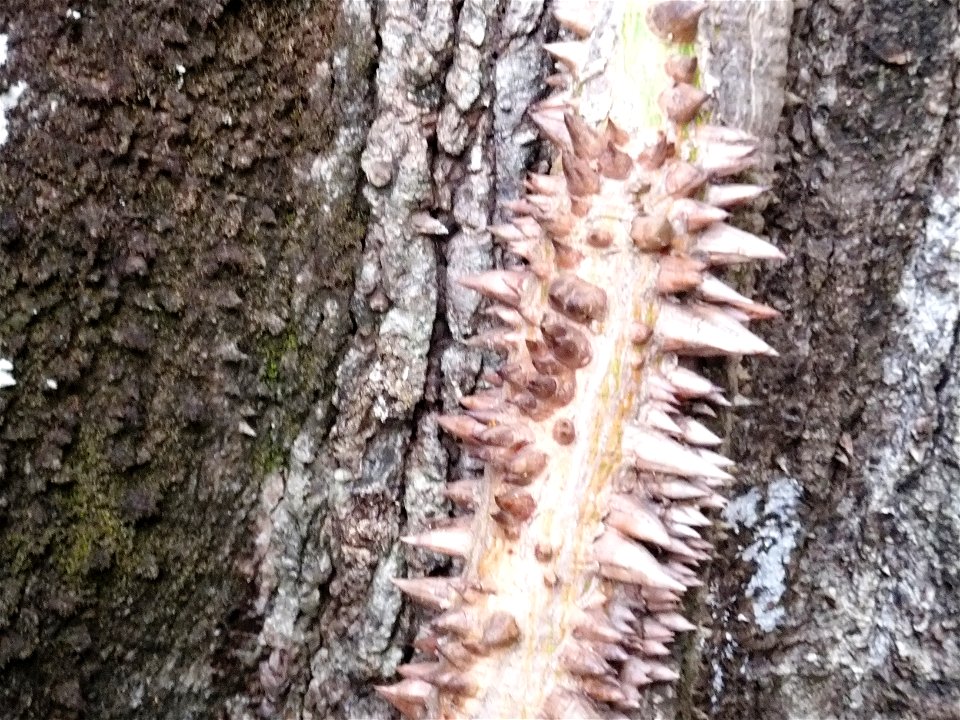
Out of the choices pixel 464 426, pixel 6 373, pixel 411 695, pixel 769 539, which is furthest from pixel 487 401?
pixel 6 373

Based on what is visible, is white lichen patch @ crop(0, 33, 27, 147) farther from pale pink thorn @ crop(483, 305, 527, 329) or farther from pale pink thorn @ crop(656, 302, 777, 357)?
pale pink thorn @ crop(656, 302, 777, 357)

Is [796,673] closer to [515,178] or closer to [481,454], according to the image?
[481,454]

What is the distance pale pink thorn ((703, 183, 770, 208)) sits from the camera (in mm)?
1354

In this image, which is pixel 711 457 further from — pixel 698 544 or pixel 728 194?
pixel 728 194

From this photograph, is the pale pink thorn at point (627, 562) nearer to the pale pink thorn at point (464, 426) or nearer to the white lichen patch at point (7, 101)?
the pale pink thorn at point (464, 426)

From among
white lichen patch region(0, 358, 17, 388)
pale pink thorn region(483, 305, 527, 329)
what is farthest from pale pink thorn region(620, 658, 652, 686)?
white lichen patch region(0, 358, 17, 388)

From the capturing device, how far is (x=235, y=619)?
1.88 metres

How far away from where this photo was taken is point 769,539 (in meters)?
1.77

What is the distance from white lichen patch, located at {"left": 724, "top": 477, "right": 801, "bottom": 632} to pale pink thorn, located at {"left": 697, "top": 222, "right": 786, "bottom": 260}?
0.61 metres

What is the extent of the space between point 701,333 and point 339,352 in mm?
818

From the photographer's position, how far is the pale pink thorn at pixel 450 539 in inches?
57.5

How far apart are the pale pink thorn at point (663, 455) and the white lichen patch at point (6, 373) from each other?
3.70ft

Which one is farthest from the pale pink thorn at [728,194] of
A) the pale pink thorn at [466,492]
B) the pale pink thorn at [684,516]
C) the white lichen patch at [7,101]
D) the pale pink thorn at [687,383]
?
the white lichen patch at [7,101]

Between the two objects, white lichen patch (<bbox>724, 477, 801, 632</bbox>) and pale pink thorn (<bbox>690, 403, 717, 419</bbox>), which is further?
white lichen patch (<bbox>724, 477, 801, 632</bbox>)
